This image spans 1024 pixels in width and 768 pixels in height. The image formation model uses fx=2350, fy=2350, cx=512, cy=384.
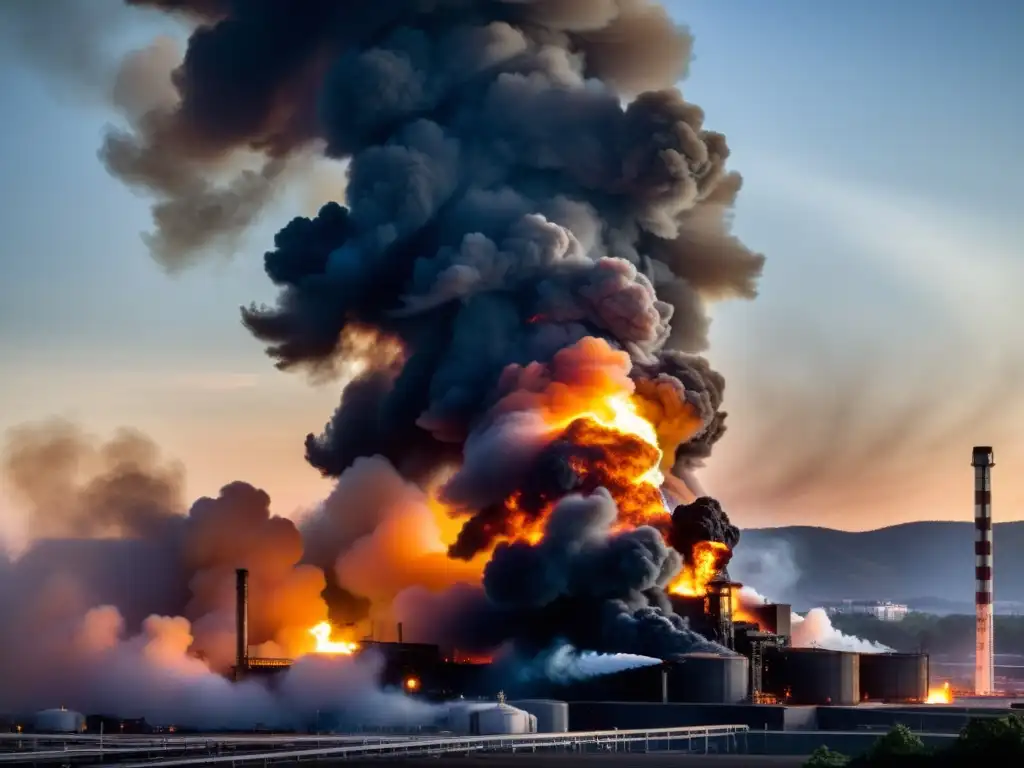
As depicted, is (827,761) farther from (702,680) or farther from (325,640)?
(325,640)

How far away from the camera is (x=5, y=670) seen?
16675 centimetres

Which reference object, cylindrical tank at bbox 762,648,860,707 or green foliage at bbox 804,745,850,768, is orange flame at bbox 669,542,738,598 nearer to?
cylindrical tank at bbox 762,648,860,707

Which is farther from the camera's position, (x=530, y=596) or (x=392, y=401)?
(x=392, y=401)

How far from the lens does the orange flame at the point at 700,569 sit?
162 m

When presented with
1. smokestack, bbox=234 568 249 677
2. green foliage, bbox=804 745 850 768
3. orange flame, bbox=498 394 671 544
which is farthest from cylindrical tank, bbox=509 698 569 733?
green foliage, bbox=804 745 850 768

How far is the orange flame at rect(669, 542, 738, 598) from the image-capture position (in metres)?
162

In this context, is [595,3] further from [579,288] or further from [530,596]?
[530,596]

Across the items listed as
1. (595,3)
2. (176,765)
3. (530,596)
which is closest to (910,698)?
(530,596)

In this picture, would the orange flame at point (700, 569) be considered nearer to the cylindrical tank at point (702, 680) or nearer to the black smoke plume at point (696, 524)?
the black smoke plume at point (696, 524)

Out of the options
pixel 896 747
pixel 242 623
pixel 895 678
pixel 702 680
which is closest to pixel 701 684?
pixel 702 680

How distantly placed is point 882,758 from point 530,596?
51.8 meters

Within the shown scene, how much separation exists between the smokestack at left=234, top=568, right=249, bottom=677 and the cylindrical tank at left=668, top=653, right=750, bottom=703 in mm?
30042

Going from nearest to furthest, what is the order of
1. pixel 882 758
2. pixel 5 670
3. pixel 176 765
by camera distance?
pixel 882 758, pixel 176 765, pixel 5 670

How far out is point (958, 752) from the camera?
335ft
